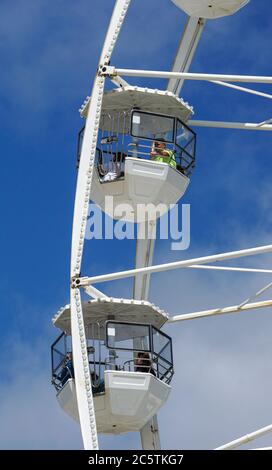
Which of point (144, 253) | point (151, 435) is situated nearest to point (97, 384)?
point (151, 435)

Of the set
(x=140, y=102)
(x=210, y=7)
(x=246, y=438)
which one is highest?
(x=210, y=7)

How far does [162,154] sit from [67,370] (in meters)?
4.48

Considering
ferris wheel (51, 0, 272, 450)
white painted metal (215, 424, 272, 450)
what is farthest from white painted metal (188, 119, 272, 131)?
white painted metal (215, 424, 272, 450)

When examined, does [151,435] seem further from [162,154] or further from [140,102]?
[140,102]

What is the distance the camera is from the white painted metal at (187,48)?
3497cm

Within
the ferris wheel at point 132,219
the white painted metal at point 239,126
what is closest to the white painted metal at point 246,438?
the ferris wheel at point 132,219

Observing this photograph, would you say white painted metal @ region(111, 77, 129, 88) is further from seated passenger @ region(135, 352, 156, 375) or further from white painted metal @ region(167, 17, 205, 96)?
seated passenger @ region(135, 352, 156, 375)

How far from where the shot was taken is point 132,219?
33.5 m

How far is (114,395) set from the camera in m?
30.7

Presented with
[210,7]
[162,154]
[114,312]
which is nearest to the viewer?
[114,312]

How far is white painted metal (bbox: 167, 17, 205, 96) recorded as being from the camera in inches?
1377

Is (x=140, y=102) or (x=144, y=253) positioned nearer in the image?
(x=140, y=102)

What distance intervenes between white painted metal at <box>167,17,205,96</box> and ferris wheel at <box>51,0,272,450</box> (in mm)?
19

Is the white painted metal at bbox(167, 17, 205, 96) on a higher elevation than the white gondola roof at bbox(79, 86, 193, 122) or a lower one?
higher
